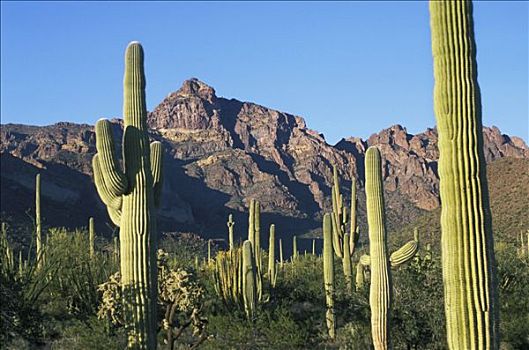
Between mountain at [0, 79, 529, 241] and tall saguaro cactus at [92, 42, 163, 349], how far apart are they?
4131cm

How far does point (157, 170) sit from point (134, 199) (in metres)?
0.83

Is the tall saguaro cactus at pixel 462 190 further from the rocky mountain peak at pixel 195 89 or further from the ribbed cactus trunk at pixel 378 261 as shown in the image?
the rocky mountain peak at pixel 195 89

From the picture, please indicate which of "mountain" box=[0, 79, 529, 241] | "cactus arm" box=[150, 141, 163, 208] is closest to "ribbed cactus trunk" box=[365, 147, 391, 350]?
"cactus arm" box=[150, 141, 163, 208]

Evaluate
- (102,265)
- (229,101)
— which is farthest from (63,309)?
(229,101)

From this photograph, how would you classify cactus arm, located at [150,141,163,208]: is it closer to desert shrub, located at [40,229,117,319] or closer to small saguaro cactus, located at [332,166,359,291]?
desert shrub, located at [40,229,117,319]

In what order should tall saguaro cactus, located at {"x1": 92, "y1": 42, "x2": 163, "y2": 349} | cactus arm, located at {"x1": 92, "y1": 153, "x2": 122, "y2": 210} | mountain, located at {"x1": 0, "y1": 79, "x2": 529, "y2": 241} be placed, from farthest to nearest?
mountain, located at {"x1": 0, "y1": 79, "x2": 529, "y2": 241} < cactus arm, located at {"x1": 92, "y1": 153, "x2": 122, "y2": 210} < tall saguaro cactus, located at {"x1": 92, "y1": 42, "x2": 163, "y2": 349}

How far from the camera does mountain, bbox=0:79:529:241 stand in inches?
2569

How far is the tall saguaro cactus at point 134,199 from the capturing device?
900 cm

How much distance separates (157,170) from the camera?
32.8 ft

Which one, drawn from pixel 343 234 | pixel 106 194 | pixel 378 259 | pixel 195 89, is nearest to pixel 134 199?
pixel 106 194

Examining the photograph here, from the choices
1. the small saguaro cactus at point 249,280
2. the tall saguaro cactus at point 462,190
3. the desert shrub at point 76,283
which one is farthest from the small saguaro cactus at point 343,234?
the tall saguaro cactus at point 462,190

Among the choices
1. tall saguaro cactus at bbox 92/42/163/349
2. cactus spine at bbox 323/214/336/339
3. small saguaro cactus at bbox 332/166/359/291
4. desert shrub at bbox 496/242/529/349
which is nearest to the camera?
tall saguaro cactus at bbox 92/42/163/349

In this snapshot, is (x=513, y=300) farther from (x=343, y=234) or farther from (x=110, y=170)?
(x=110, y=170)

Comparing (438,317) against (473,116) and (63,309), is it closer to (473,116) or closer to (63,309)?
(473,116)
